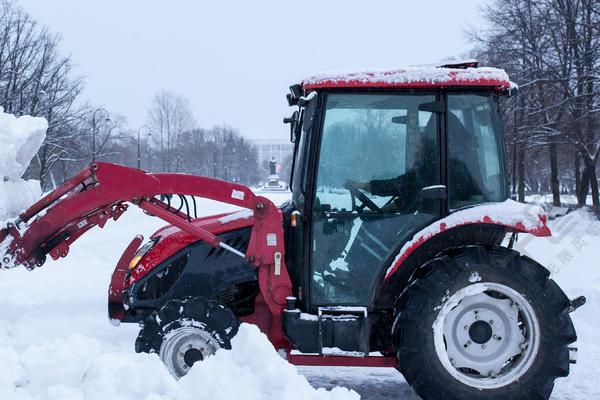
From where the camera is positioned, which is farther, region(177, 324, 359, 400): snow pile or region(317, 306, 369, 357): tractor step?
region(317, 306, 369, 357): tractor step

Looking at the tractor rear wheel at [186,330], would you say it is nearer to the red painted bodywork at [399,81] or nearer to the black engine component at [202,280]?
the black engine component at [202,280]

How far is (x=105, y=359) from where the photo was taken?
10.1 ft

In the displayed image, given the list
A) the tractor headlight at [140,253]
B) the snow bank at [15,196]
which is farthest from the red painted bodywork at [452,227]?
the snow bank at [15,196]

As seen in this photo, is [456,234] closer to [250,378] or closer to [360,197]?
[360,197]

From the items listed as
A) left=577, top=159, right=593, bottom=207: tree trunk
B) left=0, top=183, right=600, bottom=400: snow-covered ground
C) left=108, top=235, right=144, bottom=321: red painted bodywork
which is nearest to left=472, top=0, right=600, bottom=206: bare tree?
left=577, top=159, right=593, bottom=207: tree trunk

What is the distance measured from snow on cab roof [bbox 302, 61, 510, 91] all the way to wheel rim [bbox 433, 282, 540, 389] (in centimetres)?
130

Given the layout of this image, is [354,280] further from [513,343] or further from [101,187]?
[101,187]

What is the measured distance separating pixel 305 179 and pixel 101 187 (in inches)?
53.7

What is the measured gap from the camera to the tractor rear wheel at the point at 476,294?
3846 millimetres

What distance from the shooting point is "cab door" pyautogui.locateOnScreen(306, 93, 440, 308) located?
4059mm

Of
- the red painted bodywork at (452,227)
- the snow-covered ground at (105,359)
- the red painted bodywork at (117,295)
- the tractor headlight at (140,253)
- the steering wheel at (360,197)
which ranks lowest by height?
the snow-covered ground at (105,359)

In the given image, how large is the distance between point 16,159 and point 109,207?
1.33 m

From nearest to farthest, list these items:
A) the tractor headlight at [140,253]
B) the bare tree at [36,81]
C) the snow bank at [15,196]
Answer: the tractor headlight at [140,253] → the snow bank at [15,196] → the bare tree at [36,81]

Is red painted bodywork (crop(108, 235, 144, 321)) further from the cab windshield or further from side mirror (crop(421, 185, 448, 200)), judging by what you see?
side mirror (crop(421, 185, 448, 200))
